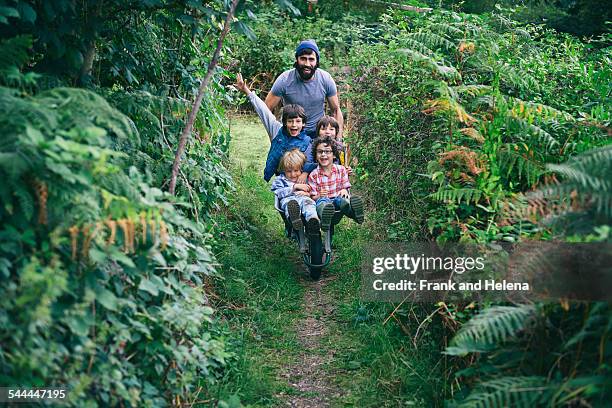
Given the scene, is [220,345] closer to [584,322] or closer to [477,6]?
[584,322]

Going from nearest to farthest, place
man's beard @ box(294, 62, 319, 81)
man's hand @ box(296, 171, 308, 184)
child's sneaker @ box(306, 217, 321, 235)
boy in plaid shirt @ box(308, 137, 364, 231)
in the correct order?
child's sneaker @ box(306, 217, 321, 235)
boy in plaid shirt @ box(308, 137, 364, 231)
man's hand @ box(296, 171, 308, 184)
man's beard @ box(294, 62, 319, 81)

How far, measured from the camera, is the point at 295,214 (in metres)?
6.34

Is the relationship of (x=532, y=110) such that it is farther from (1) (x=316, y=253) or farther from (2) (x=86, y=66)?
(2) (x=86, y=66)

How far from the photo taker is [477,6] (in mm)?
12836

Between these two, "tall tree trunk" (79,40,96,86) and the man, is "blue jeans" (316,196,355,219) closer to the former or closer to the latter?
the man

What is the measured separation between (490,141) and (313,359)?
2.12 meters

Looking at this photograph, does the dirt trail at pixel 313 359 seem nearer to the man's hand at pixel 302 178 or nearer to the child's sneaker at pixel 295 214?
the child's sneaker at pixel 295 214

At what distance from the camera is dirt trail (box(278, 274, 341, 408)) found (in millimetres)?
4648

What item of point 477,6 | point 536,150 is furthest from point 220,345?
point 477,6

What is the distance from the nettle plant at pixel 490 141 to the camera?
439cm

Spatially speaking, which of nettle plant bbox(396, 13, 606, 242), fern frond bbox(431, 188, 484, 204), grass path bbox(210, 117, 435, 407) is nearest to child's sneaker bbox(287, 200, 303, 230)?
grass path bbox(210, 117, 435, 407)

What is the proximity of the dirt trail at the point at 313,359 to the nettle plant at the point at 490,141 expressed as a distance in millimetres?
1333

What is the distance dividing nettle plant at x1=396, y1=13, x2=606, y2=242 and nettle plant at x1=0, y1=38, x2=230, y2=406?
1959 millimetres

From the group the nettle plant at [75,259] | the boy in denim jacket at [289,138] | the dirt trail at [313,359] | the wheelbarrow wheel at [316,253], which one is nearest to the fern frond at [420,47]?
the boy in denim jacket at [289,138]
